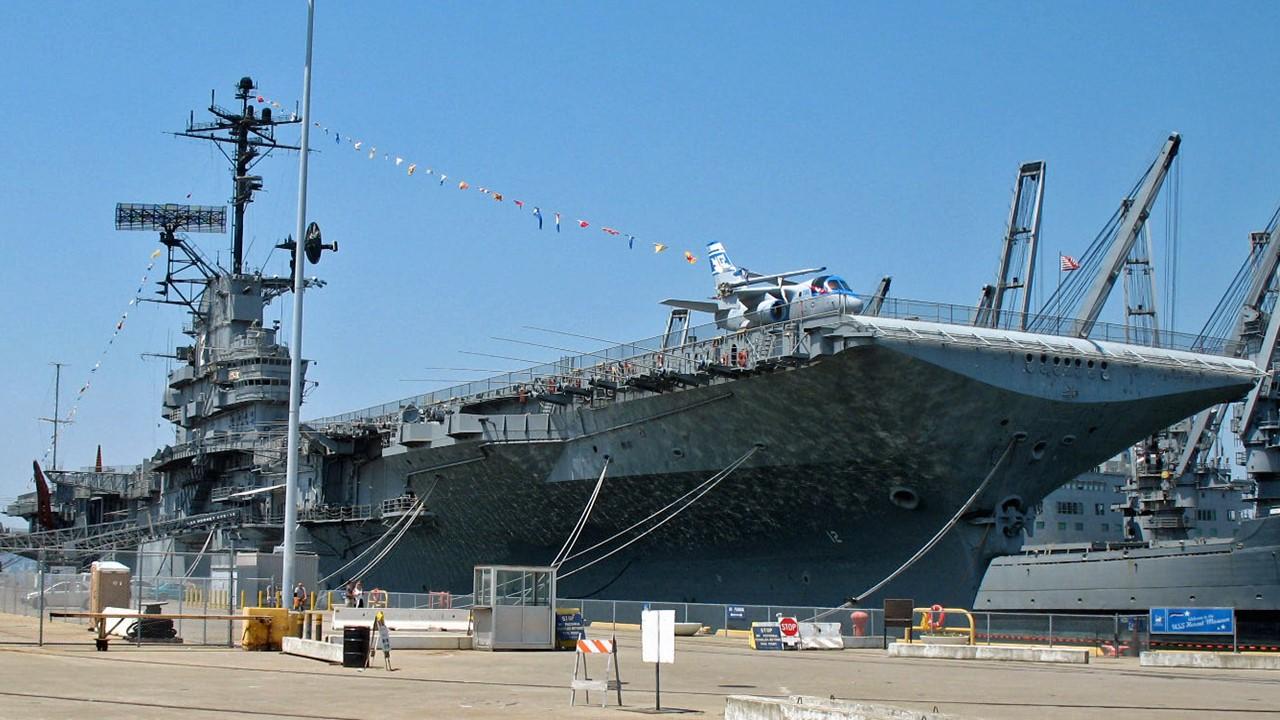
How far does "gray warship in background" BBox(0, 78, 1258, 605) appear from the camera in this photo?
25.0m

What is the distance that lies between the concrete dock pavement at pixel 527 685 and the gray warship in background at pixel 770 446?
6710mm

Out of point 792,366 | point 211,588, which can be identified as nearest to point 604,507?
point 792,366

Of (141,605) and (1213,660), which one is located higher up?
(141,605)

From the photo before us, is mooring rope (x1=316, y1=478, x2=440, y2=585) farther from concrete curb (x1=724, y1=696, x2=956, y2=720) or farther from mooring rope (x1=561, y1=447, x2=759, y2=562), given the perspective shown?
concrete curb (x1=724, y1=696, x2=956, y2=720)

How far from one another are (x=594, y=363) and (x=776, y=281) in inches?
172

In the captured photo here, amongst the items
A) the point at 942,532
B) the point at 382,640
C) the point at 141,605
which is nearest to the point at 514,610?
the point at 382,640

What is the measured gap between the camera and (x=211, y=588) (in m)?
22.1

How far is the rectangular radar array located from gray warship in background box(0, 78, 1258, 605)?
957 cm

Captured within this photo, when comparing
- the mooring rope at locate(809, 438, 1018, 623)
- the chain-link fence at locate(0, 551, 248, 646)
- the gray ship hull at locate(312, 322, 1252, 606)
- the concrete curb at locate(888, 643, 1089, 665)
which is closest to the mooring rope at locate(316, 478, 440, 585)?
the gray ship hull at locate(312, 322, 1252, 606)

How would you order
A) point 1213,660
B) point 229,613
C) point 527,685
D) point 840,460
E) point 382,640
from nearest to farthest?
point 527,685 < point 382,640 < point 1213,660 < point 229,613 < point 840,460

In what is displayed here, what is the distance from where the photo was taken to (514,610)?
19312 millimetres

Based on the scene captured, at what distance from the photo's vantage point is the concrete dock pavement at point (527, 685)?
11008 mm

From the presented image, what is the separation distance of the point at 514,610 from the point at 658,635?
7757mm

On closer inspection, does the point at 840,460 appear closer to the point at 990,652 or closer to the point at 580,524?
the point at 580,524
